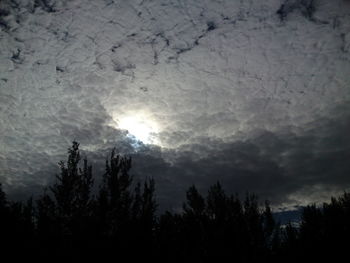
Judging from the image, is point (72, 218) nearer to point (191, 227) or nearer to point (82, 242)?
point (82, 242)

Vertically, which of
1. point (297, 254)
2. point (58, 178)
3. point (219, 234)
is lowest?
point (297, 254)

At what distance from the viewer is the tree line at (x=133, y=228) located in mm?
10336

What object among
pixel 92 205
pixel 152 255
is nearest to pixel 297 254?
pixel 152 255

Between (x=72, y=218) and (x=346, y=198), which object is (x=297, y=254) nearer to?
(x=346, y=198)

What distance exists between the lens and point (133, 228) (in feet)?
35.9

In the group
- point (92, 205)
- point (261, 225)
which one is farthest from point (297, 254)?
point (92, 205)

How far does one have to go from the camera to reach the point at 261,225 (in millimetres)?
16125

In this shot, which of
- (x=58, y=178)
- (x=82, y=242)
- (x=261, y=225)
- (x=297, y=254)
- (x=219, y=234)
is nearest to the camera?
(x=82, y=242)

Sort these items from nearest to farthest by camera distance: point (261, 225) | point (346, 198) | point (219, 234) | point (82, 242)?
1. point (82, 242)
2. point (219, 234)
3. point (261, 225)
4. point (346, 198)

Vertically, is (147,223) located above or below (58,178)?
below

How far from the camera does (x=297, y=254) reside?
64.3ft

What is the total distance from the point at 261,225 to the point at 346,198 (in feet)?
40.8

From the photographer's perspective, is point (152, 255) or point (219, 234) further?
point (219, 234)

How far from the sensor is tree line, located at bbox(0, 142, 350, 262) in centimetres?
1034
